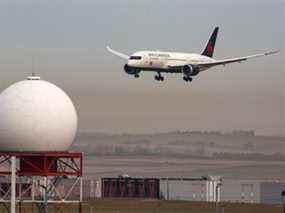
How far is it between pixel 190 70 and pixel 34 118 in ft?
155

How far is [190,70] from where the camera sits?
119438mm

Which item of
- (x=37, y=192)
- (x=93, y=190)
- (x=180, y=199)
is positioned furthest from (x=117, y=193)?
(x=37, y=192)

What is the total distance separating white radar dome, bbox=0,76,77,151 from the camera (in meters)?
73.4

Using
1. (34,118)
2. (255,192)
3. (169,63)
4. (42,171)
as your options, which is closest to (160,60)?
(169,63)

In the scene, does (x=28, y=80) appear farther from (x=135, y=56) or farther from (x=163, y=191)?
(x=163, y=191)

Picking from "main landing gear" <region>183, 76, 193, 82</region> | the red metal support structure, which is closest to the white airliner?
"main landing gear" <region>183, 76, 193, 82</region>

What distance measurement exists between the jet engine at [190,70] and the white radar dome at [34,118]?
4481 centimetres

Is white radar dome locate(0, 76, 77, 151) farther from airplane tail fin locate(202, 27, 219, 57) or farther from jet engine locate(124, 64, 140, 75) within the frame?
airplane tail fin locate(202, 27, 219, 57)

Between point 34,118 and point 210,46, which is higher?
point 210,46

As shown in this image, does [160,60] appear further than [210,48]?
No

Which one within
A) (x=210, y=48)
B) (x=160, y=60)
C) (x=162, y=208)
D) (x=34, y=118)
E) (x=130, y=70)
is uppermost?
(x=210, y=48)

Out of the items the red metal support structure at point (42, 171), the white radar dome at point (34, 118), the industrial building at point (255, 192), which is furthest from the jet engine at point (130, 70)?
the white radar dome at point (34, 118)

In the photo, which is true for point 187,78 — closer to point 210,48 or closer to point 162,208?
point 162,208

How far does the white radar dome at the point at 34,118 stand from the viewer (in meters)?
73.4
